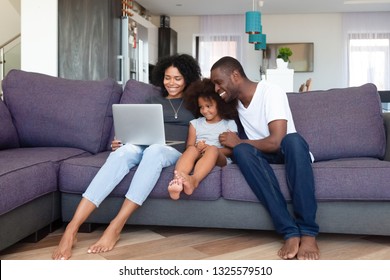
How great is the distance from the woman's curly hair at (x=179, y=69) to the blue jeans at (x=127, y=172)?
0.67 m

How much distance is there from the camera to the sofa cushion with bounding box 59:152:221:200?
1985 mm

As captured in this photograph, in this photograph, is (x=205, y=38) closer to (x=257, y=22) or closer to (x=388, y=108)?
(x=257, y=22)

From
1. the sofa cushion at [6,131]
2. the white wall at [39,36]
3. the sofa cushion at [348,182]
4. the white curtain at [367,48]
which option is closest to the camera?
the sofa cushion at [348,182]

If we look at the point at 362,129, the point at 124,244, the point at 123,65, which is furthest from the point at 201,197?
the point at 123,65

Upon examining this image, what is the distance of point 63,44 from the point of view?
16.9ft

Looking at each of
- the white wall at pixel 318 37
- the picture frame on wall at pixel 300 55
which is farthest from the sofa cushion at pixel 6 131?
the white wall at pixel 318 37

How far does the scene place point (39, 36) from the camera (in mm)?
4965

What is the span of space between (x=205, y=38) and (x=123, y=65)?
3.70 meters

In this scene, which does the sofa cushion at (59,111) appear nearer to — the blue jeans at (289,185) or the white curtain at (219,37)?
the blue jeans at (289,185)

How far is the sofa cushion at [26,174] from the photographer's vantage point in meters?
1.67

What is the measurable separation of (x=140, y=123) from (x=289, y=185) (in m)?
0.74

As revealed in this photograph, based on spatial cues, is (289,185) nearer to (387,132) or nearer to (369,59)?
(387,132)

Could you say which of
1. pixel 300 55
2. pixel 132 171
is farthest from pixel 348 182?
pixel 300 55

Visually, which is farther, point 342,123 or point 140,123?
point 342,123
